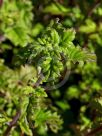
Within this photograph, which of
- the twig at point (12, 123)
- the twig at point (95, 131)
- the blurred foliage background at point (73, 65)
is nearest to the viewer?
the twig at point (12, 123)

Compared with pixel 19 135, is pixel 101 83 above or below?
above

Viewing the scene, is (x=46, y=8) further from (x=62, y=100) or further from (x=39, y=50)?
(x=39, y=50)

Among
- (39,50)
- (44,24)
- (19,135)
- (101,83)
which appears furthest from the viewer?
(44,24)

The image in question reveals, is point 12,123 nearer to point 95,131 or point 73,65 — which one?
point 95,131

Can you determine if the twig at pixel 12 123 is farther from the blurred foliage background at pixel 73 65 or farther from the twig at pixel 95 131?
the twig at pixel 95 131

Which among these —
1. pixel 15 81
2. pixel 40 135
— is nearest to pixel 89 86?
pixel 40 135

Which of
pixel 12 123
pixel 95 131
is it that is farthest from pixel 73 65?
pixel 12 123

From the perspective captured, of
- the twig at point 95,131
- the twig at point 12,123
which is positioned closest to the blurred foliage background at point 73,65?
the twig at point 95,131

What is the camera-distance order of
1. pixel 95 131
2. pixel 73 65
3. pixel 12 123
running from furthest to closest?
pixel 73 65 < pixel 95 131 < pixel 12 123
